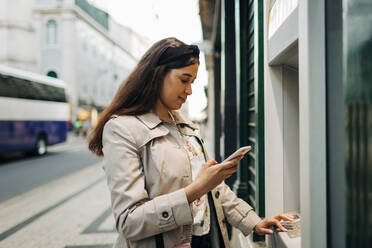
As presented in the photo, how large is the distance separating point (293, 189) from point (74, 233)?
323cm

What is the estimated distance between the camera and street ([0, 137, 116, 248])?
4285 mm

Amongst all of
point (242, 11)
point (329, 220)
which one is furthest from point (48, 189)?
point (329, 220)

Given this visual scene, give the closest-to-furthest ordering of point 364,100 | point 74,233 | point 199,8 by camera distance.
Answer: point 364,100
point 74,233
point 199,8

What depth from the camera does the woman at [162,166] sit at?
1.32m

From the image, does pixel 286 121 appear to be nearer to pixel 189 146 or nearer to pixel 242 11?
pixel 189 146

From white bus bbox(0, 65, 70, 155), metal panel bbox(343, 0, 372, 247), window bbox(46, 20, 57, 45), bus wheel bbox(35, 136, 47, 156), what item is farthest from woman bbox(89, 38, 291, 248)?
window bbox(46, 20, 57, 45)

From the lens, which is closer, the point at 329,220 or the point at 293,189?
the point at 329,220

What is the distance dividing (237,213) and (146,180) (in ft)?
1.89

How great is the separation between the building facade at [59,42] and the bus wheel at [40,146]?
1968 cm

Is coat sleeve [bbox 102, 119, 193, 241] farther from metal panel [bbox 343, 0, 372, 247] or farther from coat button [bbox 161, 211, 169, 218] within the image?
metal panel [bbox 343, 0, 372, 247]

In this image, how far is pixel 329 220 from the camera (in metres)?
1.33

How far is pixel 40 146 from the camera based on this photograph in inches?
577

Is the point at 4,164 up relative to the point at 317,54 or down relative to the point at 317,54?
down

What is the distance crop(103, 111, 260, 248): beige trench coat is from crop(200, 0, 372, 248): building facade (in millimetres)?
518
